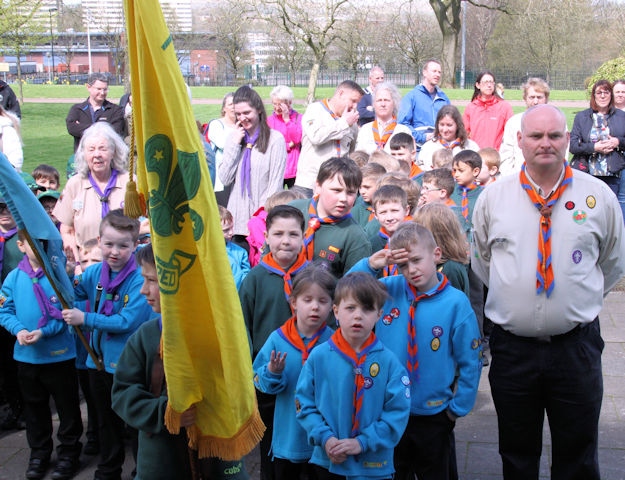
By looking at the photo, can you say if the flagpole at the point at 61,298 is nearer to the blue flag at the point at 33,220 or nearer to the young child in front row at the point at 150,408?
the blue flag at the point at 33,220

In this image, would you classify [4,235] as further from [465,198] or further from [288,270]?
[465,198]

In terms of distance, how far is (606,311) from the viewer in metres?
8.62

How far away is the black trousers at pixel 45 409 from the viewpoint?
215 inches

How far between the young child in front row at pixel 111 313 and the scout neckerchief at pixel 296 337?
1107 mm

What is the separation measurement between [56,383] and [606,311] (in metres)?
5.84

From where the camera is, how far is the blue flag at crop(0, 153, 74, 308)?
15.2 ft

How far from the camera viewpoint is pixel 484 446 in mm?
5508

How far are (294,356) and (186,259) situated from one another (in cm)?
136

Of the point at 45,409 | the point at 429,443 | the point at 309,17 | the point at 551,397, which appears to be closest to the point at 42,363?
the point at 45,409

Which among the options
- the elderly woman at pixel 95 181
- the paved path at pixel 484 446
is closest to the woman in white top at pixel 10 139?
the elderly woman at pixel 95 181

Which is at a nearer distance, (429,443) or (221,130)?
(429,443)

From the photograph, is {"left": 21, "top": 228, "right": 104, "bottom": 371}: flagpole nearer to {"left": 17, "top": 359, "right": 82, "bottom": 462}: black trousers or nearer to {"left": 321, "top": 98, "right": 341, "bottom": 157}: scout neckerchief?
{"left": 17, "top": 359, "right": 82, "bottom": 462}: black trousers

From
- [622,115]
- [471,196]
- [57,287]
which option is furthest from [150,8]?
[622,115]

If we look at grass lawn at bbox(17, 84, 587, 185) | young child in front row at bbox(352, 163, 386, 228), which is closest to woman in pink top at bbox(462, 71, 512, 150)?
young child in front row at bbox(352, 163, 386, 228)
